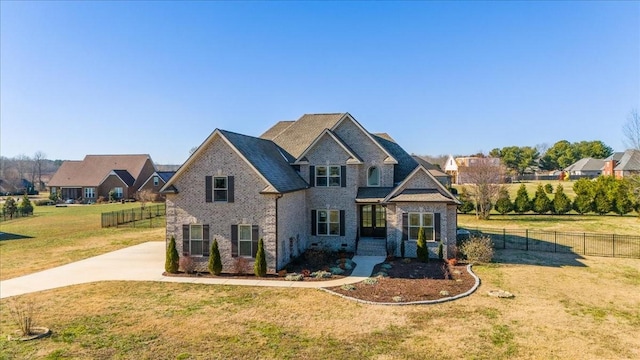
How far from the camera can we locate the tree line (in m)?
41.7

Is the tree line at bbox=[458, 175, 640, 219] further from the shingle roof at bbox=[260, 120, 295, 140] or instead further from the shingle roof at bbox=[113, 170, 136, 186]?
the shingle roof at bbox=[113, 170, 136, 186]

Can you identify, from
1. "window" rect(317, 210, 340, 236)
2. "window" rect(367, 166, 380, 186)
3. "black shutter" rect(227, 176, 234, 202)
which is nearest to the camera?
"black shutter" rect(227, 176, 234, 202)

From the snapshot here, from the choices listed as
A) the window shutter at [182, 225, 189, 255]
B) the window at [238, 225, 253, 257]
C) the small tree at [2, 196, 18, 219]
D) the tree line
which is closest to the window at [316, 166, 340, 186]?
the window at [238, 225, 253, 257]

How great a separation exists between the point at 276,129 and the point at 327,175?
8707mm

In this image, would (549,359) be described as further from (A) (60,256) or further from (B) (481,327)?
(A) (60,256)

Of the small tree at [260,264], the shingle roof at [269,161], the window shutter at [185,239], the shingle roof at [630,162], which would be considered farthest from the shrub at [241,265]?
the shingle roof at [630,162]

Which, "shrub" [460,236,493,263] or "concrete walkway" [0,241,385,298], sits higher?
"shrub" [460,236,493,263]

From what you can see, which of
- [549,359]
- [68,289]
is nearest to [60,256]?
[68,289]

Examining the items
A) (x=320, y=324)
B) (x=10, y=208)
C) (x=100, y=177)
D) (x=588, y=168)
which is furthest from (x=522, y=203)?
(x=100, y=177)

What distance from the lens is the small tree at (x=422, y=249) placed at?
21906 millimetres

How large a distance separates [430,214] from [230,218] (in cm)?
1166

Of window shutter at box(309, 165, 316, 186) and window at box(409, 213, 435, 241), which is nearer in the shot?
window at box(409, 213, 435, 241)

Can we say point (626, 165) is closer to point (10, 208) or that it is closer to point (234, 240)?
point (234, 240)

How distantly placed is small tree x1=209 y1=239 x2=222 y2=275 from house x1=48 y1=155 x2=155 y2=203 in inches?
2169
